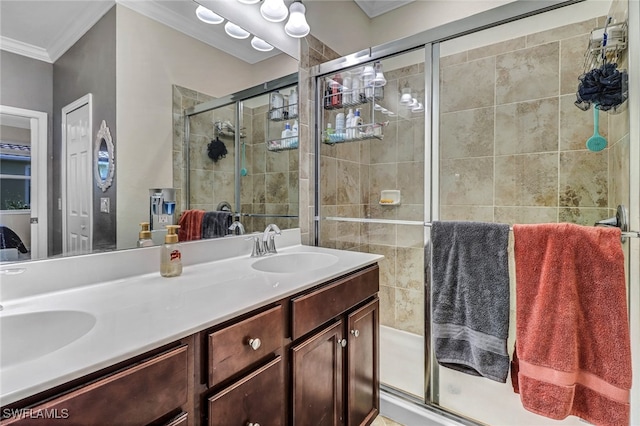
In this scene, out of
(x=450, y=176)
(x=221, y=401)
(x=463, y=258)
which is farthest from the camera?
(x=450, y=176)

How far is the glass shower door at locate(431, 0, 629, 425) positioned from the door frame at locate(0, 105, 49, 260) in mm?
1611

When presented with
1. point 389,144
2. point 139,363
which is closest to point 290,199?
point 389,144

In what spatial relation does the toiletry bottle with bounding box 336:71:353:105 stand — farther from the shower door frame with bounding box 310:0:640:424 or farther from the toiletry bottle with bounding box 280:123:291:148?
the toiletry bottle with bounding box 280:123:291:148

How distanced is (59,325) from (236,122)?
1127mm

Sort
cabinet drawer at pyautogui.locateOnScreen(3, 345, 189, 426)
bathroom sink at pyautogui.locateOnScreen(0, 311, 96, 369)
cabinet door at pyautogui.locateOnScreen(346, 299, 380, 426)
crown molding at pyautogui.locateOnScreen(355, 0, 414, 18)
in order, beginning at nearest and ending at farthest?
cabinet drawer at pyautogui.locateOnScreen(3, 345, 189, 426)
bathroom sink at pyautogui.locateOnScreen(0, 311, 96, 369)
cabinet door at pyautogui.locateOnScreen(346, 299, 380, 426)
crown molding at pyautogui.locateOnScreen(355, 0, 414, 18)

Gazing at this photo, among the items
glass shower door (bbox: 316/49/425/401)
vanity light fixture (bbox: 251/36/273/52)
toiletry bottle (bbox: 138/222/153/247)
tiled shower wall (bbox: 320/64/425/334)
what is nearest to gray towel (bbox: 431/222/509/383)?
glass shower door (bbox: 316/49/425/401)

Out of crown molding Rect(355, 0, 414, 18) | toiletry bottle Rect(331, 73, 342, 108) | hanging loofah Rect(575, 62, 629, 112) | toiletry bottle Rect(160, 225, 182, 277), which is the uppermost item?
crown molding Rect(355, 0, 414, 18)

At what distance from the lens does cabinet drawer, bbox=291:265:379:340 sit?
1033 mm

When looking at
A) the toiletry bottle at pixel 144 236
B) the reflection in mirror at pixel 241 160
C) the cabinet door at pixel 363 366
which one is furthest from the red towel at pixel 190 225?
the cabinet door at pixel 363 366

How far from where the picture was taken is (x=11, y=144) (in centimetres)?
90

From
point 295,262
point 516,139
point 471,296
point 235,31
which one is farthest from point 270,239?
point 516,139

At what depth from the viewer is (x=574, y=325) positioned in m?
1.05

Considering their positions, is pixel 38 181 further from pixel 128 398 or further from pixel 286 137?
pixel 286 137

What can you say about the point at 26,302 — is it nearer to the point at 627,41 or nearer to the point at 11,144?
the point at 11,144
